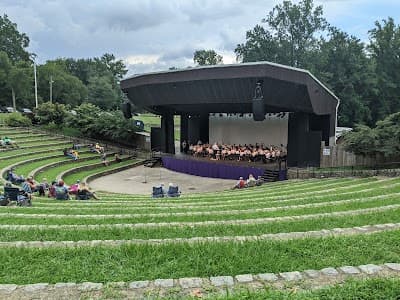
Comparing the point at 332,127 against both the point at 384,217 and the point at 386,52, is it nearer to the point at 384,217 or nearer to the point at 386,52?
the point at 384,217

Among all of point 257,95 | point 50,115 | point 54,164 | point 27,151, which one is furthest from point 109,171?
point 50,115

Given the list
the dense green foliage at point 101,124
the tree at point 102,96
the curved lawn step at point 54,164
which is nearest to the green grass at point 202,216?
the curved lawn step at point 54,164

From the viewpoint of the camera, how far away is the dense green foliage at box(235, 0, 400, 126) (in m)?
49.9

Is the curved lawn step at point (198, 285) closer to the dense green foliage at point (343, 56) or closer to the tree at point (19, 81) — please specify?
the dense green foliage at point (343, 56)

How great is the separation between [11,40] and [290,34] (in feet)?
191

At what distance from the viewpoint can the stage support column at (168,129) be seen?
32.5m

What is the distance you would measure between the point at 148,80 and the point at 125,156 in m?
9.28

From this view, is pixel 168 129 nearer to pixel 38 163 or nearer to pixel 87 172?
pixel 87 172

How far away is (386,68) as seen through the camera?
53781 millimetres

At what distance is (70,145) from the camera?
108 feet

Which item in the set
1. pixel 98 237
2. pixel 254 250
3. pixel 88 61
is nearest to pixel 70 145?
pixel 98 237

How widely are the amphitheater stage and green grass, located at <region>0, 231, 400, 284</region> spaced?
18217 mm

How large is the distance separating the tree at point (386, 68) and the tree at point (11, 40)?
6933 centimetres

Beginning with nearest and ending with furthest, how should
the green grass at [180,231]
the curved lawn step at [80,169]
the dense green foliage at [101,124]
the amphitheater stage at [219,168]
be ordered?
the green grass at [180,231] → the curved lawn step at [80,169] → the amphitheater stage at [219,168] → the dense green foliage at [101,124]
